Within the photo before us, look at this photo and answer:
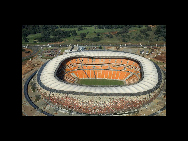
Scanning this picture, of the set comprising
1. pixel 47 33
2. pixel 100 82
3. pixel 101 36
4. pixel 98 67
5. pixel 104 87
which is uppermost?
pixel 47 33

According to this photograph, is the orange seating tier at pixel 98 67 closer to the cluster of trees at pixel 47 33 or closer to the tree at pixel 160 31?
the cluster of trees at pixel 47 33

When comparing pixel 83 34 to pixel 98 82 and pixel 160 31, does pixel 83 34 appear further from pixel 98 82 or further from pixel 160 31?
pixel 98 82

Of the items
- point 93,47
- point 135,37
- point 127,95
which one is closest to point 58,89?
point 127,95

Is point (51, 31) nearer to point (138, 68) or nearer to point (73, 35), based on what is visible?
point (73, 35)

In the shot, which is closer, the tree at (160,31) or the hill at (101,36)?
the hill at (101,36)

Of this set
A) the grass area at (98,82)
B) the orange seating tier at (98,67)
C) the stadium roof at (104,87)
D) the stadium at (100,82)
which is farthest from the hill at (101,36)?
the stadium roof at (104,87)

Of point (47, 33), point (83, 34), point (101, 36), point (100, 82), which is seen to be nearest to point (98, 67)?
point (100, 82)

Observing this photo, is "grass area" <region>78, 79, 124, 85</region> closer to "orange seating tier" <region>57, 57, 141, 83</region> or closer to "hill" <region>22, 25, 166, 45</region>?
"orange seating tier" <region>57, 57, 141, 83</region>

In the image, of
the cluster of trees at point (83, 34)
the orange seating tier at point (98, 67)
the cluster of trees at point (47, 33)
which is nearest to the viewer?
the orange seating tier at point (98, 67)
